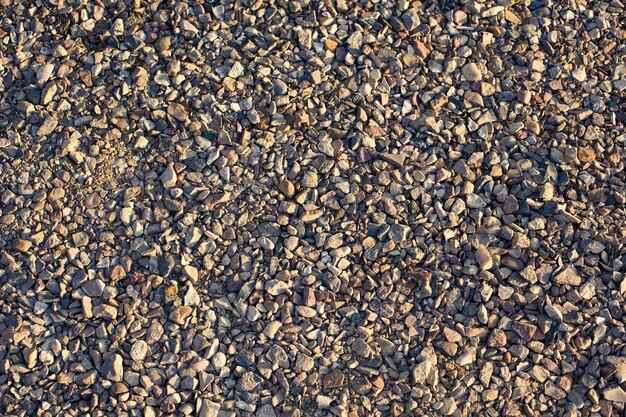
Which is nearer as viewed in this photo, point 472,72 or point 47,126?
point 47,126

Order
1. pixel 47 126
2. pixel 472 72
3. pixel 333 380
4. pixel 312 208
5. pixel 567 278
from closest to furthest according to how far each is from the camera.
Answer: pixel 333 380 → pixel 567 278 → pixel 312 208 → pixel 47 126 → pixel 472 72

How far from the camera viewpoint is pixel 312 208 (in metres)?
3.97

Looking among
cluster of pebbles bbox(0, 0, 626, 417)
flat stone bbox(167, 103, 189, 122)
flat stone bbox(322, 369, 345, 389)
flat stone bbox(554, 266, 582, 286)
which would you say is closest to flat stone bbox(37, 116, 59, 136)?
cluster of pebbles bbox(0, 0, 626, 417)

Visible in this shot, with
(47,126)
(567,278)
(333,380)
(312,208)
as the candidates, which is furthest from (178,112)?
(567,278)

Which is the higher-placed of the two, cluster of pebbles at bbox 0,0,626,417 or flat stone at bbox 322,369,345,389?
cluster of pebbles at bbox 0,0,626,417

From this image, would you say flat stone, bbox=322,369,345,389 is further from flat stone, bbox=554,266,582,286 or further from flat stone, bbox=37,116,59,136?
flat stone, bbox=37,116,59,136

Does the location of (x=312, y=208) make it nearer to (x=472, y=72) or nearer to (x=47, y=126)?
(x=472, y=72)

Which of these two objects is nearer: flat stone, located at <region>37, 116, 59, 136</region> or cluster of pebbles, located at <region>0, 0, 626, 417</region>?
cluster of pebbles, located at <region>0, 0, 626, 417</region>

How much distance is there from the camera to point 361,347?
3742mm

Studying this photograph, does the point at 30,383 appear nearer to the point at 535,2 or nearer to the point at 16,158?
the point at 16,158

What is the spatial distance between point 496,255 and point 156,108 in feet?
6.43

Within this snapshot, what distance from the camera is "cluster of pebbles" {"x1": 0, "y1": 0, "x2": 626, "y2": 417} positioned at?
372 cm

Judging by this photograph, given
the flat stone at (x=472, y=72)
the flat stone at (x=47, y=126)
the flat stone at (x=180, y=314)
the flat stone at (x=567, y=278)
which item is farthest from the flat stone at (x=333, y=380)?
the flat stone at (x=47, y=126)

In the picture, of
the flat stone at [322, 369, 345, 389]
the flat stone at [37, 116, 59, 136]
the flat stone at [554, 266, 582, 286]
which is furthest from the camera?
the flat stone at [37, 116, 59, 136]
